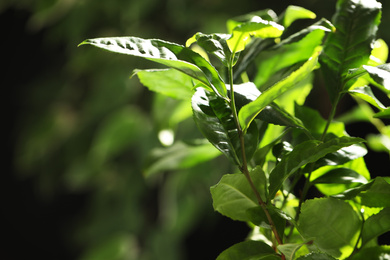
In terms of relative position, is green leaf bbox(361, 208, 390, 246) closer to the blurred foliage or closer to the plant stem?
the plant stem

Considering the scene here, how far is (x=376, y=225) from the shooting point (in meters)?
0.23

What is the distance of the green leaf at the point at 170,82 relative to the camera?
288 mm

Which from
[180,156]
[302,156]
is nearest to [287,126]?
[302,156]

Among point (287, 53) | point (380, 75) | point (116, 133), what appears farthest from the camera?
point (116, 133)

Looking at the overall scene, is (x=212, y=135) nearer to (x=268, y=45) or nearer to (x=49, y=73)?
(x=268, y=45)

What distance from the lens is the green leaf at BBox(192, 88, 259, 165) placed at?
0.24m

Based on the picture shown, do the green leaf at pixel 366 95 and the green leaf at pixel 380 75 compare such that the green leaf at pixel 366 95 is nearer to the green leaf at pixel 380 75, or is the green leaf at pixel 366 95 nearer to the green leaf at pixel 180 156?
the green leaf at pixel 380 75

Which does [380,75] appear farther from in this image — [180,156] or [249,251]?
[180,156]

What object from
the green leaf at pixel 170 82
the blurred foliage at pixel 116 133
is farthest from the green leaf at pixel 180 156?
the blurred foliage at pixel 116 133

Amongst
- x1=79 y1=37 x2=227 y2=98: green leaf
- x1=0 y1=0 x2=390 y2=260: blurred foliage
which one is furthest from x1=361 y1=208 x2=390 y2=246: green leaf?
x1=0 y1=0 x2=390 y2=260: blurred foliage

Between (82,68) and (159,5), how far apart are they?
31 cm

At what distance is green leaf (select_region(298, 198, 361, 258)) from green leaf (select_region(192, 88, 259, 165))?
0.05 meters

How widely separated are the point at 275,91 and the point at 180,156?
0.19 m

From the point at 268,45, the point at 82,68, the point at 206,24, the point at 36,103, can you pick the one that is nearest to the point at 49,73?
the point at 36,103
